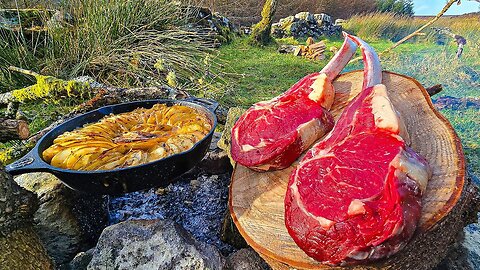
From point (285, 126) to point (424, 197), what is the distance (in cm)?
83

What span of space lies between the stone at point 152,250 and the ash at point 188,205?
48cm

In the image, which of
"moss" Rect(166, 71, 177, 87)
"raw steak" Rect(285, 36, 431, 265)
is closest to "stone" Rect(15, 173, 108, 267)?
"raw steak" Rect(285, 36, 431, 265)

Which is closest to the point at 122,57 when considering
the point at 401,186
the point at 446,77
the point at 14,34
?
the point at 14,34

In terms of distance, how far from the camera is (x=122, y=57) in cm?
553

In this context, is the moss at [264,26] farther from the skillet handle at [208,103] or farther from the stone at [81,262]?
the stone at [81,262]

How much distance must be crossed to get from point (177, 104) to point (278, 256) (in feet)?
4.57

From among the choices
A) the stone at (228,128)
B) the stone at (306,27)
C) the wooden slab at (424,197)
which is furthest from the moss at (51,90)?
the stone at (306,27)

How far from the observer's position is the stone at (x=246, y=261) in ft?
6.43

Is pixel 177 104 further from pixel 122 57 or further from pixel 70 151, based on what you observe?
pixel 122 57

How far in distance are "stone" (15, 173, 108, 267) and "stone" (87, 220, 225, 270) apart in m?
0.44

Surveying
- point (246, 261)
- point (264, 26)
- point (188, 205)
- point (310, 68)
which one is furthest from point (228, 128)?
point (264, 26)

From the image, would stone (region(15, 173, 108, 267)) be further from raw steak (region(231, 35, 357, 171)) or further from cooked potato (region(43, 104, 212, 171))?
raw steak (region(231, 35, 357, 171))

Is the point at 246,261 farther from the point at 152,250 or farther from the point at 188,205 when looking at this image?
the point at 188,205

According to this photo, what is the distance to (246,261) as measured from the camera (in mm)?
1979
